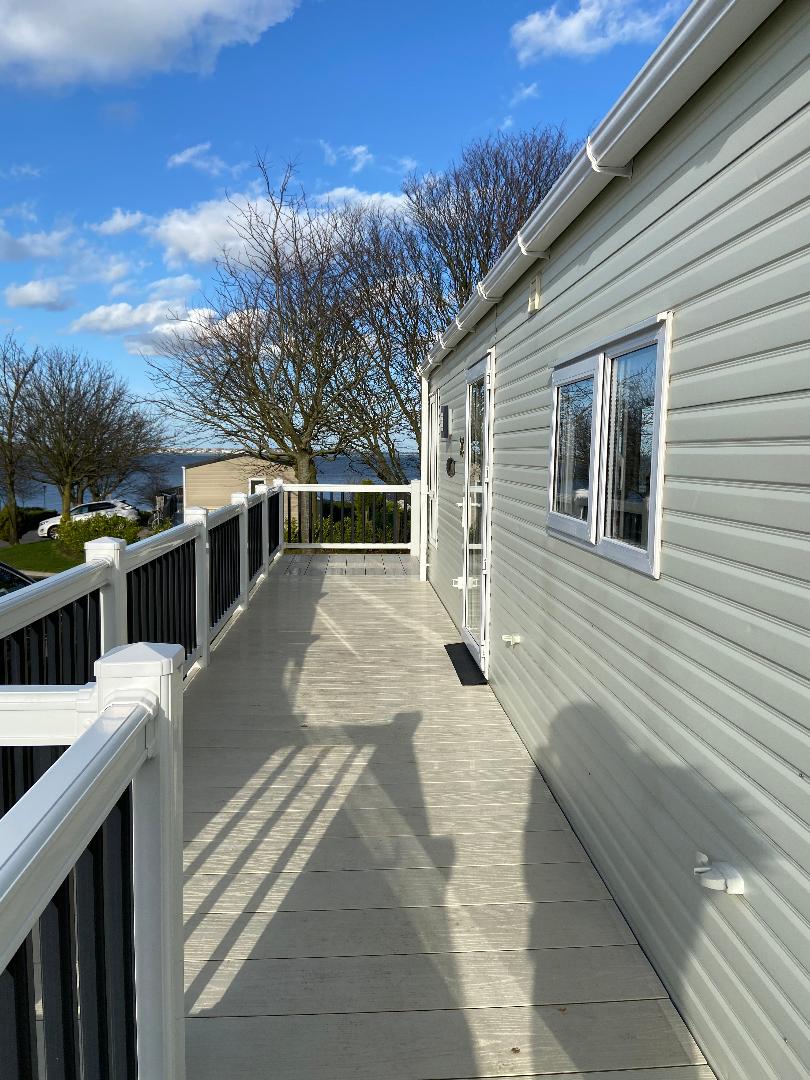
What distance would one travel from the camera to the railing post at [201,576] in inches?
192

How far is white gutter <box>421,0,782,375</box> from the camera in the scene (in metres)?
1.71

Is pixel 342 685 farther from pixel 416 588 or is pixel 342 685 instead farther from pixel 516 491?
pixel 416 588

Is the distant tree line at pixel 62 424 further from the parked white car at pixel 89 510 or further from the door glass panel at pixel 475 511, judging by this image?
the door glass panel at pixel 475 511

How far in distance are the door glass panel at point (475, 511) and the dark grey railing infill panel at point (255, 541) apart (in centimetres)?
244

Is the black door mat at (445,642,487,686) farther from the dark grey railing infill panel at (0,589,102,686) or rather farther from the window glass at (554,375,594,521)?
the dark grey railing infill panel at (0,589,102,686)

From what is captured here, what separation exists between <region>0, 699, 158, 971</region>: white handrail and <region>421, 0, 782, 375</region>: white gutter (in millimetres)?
1772

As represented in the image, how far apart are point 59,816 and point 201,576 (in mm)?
4225

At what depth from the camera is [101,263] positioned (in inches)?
1486

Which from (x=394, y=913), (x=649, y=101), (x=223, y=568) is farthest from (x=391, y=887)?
(x=223, y=568)

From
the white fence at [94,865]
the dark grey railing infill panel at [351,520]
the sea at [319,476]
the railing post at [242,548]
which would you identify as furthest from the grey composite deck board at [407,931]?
the sea at [319,476]

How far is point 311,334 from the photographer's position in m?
16.1

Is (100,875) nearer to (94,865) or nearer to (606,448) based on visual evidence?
(94,865)

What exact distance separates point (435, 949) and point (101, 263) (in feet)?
133

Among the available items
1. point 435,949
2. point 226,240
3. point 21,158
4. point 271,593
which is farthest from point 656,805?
point 21,158
